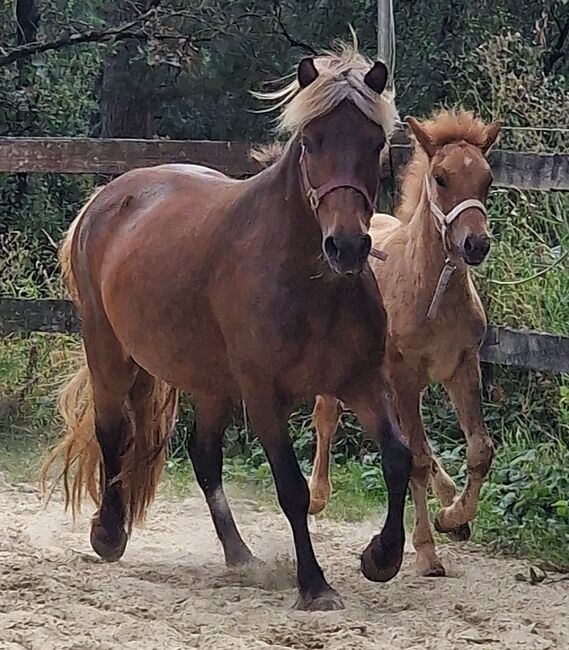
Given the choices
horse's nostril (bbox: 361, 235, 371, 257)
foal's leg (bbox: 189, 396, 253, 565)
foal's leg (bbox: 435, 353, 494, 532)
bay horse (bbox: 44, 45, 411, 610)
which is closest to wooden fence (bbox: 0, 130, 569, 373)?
bay horse (bbox: 44, 45, 411, 610)

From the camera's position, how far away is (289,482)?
4.16 metres

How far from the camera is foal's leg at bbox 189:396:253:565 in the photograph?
5059 mm

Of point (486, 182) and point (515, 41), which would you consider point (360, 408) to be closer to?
point (486, 182)

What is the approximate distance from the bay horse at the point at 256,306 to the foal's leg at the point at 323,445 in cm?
82

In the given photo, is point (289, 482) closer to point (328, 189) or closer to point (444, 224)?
point (328, 189)

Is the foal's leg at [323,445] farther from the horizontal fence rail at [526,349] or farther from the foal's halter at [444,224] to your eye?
the foal's halter at [444,224]

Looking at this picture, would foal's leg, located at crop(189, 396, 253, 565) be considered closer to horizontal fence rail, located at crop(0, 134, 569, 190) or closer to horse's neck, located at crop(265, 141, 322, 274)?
horse's neck, located at crop(265, 141, 322, 274)

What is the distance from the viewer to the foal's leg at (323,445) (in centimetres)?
587

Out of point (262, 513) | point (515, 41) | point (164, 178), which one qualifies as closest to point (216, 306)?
point (164, 178)

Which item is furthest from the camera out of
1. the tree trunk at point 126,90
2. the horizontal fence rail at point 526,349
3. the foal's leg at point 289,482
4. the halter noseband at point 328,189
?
the tree trunk at point 126,90

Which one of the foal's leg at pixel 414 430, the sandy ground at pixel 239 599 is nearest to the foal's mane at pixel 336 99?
the foal's leg at pixel 414 430

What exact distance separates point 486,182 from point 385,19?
3146mm

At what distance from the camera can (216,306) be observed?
4.39 meters

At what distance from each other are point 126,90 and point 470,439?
240 inches
